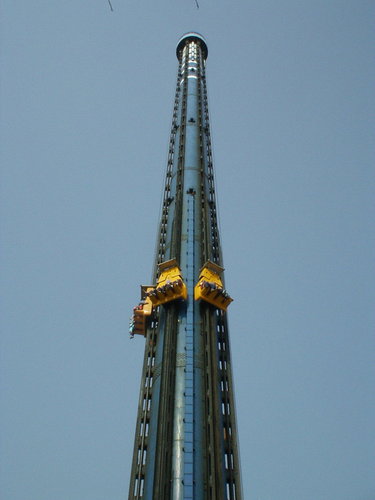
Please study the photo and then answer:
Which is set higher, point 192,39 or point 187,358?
point 192,39

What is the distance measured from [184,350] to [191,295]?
4724 millimetres

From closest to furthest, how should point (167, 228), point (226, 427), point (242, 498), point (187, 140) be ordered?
point (242, 498)
point (226, 427)
point (167, 228)
point (187, 140)

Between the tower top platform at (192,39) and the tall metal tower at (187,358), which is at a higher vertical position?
the tower top platform at (192,39)

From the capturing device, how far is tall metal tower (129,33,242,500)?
27578 millimetres

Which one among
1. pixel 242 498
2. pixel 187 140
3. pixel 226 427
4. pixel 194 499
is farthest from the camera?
pixel 187 140

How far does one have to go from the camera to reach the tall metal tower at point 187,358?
27578mm

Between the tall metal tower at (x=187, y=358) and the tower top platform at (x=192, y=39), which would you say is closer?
the tall metal tower at (x=187, y=358)

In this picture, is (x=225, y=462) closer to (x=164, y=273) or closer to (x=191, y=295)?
(x=191, y=295)

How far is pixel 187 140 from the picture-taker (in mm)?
49188

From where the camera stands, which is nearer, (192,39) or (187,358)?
(187,358)

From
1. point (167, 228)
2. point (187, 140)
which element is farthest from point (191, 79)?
point (167, 228)

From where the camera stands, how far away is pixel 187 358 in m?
32.1

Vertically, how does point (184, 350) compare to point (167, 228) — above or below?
below

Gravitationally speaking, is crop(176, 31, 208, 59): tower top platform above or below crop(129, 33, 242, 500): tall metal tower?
above
